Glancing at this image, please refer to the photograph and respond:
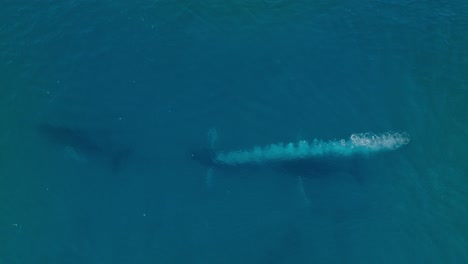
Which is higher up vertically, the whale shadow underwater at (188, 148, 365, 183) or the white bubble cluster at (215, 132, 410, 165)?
the white bubble cluster at (215, 132, 410, 165)

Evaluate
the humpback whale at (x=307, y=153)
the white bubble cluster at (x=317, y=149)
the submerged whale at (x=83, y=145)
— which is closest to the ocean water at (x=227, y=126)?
the submerged whale at (x=83, y=145)

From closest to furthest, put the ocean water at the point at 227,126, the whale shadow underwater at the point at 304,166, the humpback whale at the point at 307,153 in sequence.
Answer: the ocean water at the point at 227,126 → the whale shadow underwater at the point at 304,166 → the humpback whale at the point at 307,153

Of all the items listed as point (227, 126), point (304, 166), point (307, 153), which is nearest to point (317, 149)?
point (307, 153)

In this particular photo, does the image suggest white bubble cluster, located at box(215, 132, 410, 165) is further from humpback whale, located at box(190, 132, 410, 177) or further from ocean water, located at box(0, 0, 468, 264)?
ocean water, located at box(0, 0, 468, 264)

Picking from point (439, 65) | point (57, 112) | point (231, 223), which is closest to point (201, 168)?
point (231, 223)

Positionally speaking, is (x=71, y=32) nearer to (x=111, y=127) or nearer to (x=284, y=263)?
(x=111, y=127)

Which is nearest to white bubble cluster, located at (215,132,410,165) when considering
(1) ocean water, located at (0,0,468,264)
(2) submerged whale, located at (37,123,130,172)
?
(1) ocean water, located at (0,0,468,264)

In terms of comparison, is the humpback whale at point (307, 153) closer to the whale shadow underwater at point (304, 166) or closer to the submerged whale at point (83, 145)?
the whale shadow underwater at point (304, 166)
